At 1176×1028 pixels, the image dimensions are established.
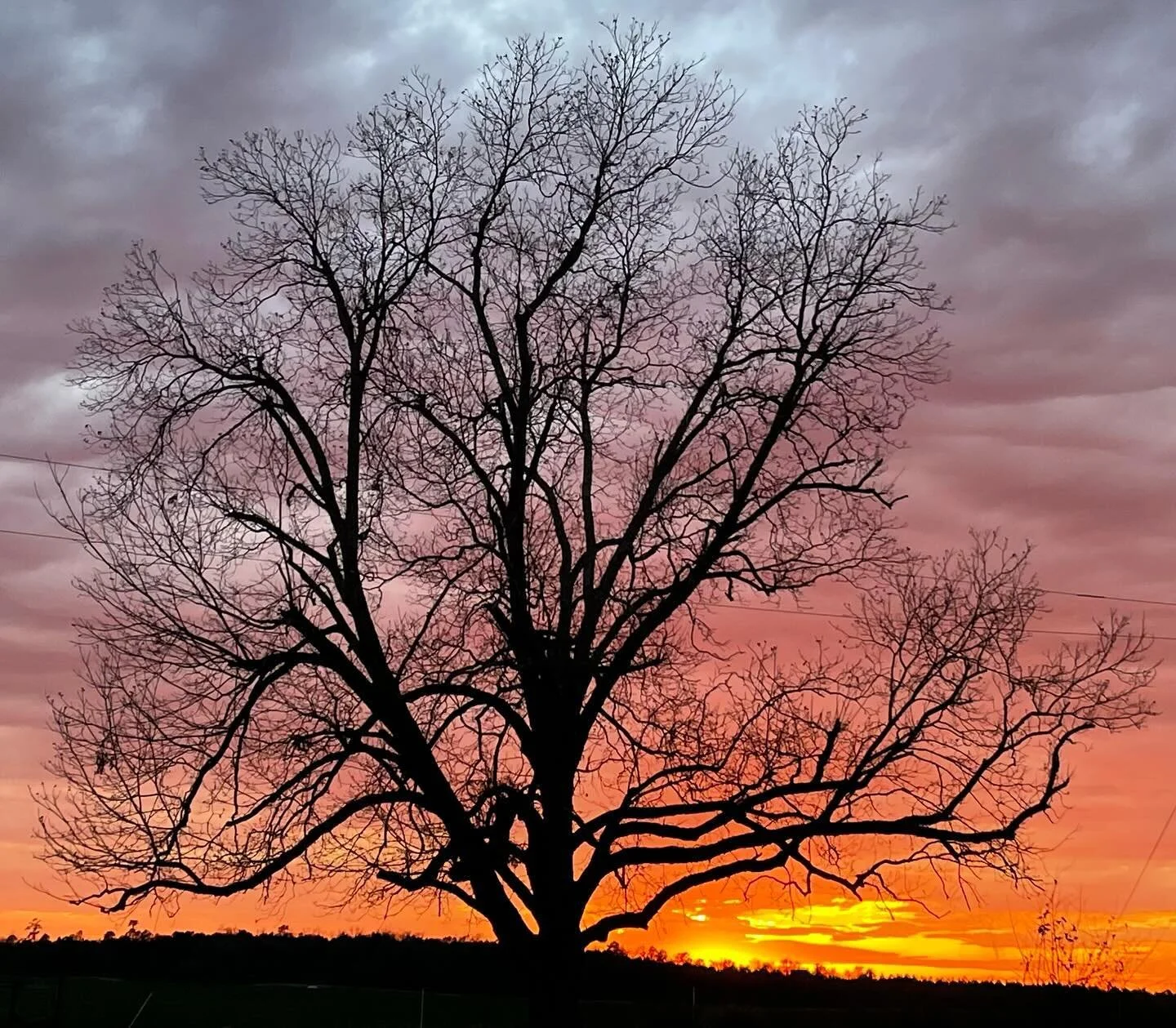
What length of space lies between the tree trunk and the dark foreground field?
278 millimetres

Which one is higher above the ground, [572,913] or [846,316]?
[846,316]

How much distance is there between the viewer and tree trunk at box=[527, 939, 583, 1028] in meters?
16.9

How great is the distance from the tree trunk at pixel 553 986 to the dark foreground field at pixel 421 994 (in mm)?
278

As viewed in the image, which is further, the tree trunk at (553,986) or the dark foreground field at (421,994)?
the dark foreground field at (421,994)

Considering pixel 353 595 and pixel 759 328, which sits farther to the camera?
pixel 759 328

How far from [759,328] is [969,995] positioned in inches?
630

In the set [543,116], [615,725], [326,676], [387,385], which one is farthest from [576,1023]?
[543,116]

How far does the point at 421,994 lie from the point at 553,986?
22.3ft

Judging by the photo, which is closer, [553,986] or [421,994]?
[553,986]

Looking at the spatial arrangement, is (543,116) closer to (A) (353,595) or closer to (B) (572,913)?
(A) (353,595)

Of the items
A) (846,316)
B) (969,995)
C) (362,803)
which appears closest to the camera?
(362,803)

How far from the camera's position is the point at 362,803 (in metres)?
16.8

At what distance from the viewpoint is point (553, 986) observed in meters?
16.9

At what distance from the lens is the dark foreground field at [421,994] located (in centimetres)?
2295
